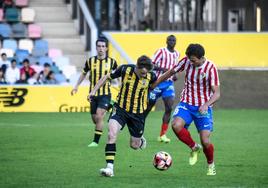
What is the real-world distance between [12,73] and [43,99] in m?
1.53

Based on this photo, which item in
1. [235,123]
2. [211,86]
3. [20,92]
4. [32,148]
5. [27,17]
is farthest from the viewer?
[27,17]

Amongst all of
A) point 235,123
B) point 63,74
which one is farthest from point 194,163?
point 63,74

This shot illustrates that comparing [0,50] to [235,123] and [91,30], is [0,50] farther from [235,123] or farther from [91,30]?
[235,123]

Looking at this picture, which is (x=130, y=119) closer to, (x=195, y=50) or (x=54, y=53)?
(x=195, y=50)

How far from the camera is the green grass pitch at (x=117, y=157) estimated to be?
13.2 m

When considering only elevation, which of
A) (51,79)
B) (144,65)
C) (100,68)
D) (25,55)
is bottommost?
(51,79)

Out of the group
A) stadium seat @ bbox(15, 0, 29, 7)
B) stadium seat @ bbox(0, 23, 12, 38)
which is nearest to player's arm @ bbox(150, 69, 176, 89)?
stadium seat @ bbox(0, 23, 12, 38)

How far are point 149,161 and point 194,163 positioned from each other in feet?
3.27

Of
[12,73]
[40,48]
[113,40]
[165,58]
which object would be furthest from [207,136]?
[40,48]

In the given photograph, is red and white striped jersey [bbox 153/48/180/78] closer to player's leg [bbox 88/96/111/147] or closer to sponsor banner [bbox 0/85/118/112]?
player's leg [bbox 88/96/111/147]

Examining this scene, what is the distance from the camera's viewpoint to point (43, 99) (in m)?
28.7

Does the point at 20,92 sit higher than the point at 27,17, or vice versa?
the point at 27,17

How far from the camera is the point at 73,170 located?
14.4 metres

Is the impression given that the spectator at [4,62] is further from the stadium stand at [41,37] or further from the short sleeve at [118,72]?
the short sleeve at [118,72]
